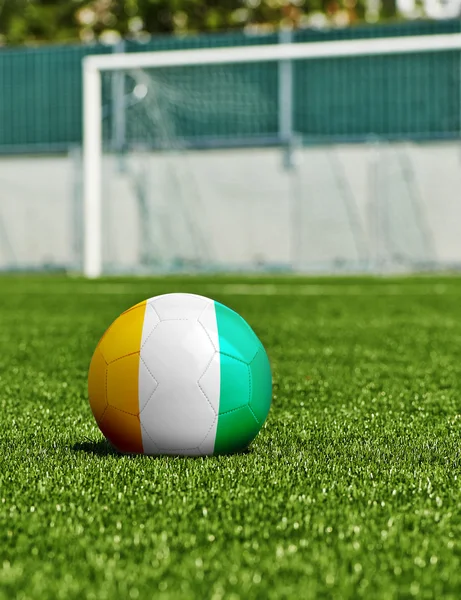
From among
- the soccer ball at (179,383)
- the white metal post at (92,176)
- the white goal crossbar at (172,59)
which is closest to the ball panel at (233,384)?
the soccer ball at (179,383)

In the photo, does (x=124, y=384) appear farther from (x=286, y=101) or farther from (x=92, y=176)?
(x=286, y=101)

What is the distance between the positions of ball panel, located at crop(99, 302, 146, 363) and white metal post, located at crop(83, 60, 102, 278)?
41.1ft

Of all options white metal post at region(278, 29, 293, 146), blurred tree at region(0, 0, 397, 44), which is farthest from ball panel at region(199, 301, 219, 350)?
blurred tree at region(0, 0, 397, 44)

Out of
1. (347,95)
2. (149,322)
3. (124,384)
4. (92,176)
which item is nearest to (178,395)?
(124,384)

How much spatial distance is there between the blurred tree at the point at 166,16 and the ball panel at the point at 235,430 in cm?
2600

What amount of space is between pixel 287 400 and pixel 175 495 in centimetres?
186

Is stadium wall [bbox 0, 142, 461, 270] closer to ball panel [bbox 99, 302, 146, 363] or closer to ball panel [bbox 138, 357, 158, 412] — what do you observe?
ball panel [bbox 99, 302, 146, 363]

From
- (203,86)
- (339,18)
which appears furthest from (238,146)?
(339,18)

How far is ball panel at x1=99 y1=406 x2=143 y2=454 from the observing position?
285 centimetres

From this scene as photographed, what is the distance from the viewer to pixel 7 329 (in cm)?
791

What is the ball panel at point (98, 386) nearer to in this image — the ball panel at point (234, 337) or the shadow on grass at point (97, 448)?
the shadow on grass at point (97, 448)

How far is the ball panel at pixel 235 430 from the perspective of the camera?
2869 mm

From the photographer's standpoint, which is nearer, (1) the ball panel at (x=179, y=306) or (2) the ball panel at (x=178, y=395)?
(2) the ball panel at (x=178, y=395)

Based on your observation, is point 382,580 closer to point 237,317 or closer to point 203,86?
point 237,317
